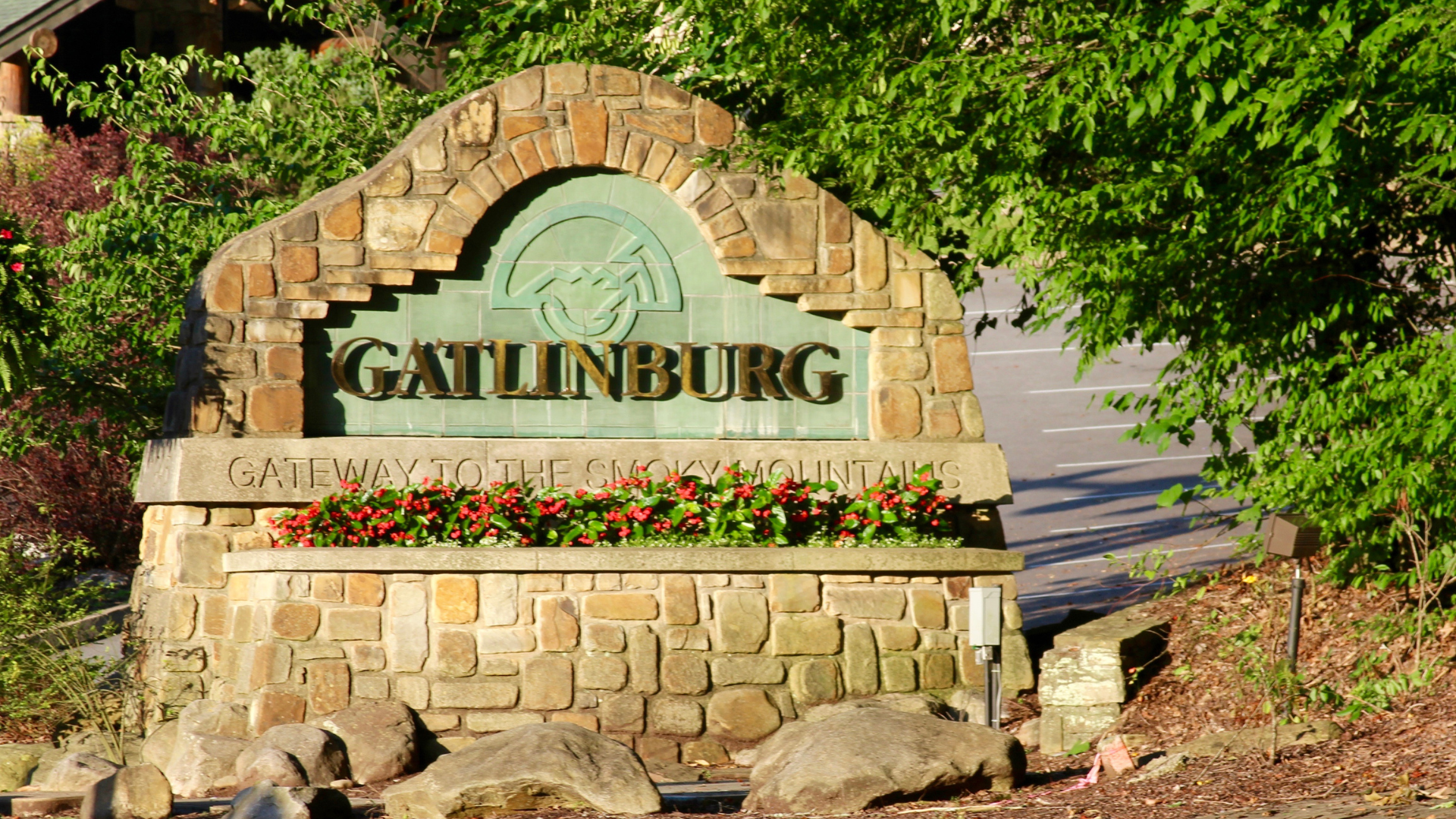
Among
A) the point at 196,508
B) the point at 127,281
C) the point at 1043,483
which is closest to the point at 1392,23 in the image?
the point at 196,508

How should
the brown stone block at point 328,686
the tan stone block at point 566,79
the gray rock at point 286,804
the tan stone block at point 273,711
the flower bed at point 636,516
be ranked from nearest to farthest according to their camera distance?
the gray rock at point 286,804 < the tan stone block at point 273,711 < the brown stone block at point 328,686 < the flower bed at point 636,516 < the tan stone block at point 566,79

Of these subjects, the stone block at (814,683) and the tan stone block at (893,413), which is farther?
the tan stone block at (893,413)

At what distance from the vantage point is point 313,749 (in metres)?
7.53

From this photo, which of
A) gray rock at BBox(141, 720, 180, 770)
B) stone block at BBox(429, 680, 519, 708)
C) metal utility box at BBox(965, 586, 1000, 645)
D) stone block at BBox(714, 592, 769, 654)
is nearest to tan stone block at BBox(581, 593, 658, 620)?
stone block at BBox(714, 592, 769, 654)

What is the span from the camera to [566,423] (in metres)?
9.40

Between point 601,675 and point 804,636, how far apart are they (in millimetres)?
1222

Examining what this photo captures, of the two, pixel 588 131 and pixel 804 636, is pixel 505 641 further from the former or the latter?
pixel 588 131

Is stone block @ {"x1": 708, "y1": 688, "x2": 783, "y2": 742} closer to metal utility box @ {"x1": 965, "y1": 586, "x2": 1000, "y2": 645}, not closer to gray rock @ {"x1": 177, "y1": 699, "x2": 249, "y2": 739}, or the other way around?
metal utility box @ {"x1": 965, "y1": 586, "x2": 1000, "y2": 645}

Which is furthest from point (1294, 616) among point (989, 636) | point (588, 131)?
point (588, 131)

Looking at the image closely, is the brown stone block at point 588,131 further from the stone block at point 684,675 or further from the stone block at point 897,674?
the stone block at point 897,674

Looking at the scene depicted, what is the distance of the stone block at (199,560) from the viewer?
28.8 ft

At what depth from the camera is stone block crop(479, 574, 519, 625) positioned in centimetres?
847

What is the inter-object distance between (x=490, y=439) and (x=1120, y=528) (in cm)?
950

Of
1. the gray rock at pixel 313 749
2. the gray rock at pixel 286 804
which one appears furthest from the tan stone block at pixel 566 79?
the gray rock at pixel 286 804
